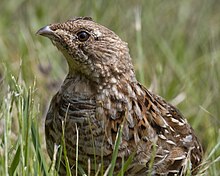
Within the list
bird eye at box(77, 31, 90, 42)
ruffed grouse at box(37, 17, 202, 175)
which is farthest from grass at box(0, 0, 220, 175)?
bird eye at box(77, 31, 90, 42)

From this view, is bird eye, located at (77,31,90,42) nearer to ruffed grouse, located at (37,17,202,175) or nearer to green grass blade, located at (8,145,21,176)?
ruffed grouse, located at (37,17,202,175)

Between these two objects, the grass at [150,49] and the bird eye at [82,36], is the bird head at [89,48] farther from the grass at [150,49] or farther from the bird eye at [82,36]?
the grass at [150,49]

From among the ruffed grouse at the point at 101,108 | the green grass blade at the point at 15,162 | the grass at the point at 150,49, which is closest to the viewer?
the green grass blade at the point at 15,162

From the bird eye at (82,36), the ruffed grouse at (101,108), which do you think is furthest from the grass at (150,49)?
the bird eye at (82,36)

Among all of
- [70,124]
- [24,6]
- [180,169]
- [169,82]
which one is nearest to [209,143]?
[169,82]

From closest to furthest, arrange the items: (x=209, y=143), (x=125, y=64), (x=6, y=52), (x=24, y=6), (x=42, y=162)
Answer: (x=42, y=162) → (x=125, y=64) → (x=209, y=143) → (x=6, y=52) → (x=24, y=6)

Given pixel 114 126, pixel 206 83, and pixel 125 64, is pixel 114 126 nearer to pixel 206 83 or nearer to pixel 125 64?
pixel 125 64
